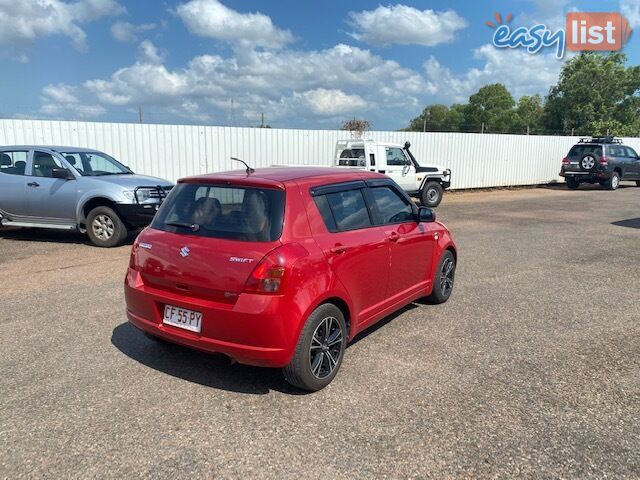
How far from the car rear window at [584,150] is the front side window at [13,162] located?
831 inches

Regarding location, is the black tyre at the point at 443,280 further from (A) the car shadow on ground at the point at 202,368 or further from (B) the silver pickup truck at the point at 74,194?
(B) the silver pickup truck at the point at 74,194

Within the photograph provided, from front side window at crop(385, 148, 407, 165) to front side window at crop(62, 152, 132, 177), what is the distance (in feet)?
24.9

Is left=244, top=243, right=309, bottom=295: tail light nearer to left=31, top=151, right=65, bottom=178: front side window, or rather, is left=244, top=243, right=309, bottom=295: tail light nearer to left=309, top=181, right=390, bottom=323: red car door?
left=309, top=181, right=390, bottom=323: red car door

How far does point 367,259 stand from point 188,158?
37.5ft

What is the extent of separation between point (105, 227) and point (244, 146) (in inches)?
289

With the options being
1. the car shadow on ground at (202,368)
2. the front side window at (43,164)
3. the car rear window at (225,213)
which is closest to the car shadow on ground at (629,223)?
→ the car shadow on ground at (202,368)

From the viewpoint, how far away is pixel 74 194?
28.6 ft

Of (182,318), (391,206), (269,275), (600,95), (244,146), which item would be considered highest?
(600,95)

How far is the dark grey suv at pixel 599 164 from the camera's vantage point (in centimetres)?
2116

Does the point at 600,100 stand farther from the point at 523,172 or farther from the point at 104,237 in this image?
the point at 104,237

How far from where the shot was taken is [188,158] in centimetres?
1439

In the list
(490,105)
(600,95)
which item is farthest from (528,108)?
(600,95)

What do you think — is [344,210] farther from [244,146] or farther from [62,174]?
[244,146]

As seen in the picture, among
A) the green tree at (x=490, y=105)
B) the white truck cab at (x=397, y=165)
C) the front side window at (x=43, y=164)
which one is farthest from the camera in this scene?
the green tree at (x=490, y=105)
